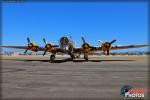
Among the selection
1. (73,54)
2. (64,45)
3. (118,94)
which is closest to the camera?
(118,94)

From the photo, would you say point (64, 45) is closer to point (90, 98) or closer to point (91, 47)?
point (91, 47)

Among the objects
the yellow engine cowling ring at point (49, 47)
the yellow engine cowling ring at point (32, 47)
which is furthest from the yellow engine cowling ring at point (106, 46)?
the yellow engine cowling ring at point (32, 47)

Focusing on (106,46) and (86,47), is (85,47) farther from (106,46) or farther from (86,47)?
(106,46)

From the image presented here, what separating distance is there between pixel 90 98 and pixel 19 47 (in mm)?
47794

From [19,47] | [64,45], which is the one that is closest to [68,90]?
[64,45]

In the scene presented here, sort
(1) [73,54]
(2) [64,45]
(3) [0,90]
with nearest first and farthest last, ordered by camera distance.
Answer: (3) [0,90] → (2) [64,45] → (1) [73,54]

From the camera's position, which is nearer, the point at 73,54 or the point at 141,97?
the point at 141,97

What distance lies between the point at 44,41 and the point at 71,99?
129 ft

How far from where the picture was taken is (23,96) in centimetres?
1182

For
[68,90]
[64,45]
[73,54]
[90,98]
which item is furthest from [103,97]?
[73,54]

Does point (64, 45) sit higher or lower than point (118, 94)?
higher

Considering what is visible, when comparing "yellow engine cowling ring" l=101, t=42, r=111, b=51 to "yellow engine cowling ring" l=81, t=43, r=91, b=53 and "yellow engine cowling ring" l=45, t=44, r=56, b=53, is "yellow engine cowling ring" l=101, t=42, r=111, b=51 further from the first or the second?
"yellow engine cowling ring" l=45, t=44, r=56, b=53

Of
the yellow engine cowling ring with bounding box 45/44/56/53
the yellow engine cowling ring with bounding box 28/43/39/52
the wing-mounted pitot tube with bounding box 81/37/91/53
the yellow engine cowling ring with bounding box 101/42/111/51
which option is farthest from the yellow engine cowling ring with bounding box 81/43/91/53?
the yellow engine cowling ring with bounding box 28/43/39/52

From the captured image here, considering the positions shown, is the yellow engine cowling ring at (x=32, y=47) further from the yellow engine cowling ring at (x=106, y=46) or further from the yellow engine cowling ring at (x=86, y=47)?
the yellow engine cowling ring at (x=106, y=46)
